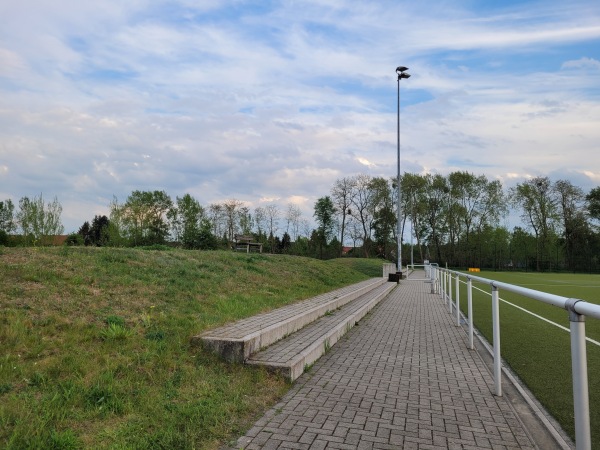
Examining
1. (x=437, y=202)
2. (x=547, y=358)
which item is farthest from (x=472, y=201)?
(x=547, y=358)

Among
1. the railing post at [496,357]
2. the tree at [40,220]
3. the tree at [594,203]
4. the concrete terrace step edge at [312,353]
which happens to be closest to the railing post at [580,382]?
the railing post at [496,357]

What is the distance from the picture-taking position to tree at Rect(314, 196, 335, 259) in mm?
66438

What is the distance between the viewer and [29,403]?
Result: 3455 mm

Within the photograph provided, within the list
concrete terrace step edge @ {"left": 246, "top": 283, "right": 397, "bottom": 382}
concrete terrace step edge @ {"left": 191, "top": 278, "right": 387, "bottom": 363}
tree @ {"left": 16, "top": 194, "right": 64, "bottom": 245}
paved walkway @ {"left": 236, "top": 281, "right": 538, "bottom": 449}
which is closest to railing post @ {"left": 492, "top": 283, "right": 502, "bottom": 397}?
paved walkway @ {"left": 236, "top": 281, "right": 538, "bottom": 449}

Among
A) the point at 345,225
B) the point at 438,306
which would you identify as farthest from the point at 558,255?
the point at 438,306

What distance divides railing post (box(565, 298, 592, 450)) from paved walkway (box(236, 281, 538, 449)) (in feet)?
3.69

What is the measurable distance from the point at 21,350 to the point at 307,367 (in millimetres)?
3138

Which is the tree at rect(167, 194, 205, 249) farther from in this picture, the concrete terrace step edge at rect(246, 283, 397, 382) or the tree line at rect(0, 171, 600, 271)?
the concrete terrace step edge at rect(246, 283, 397, 382)

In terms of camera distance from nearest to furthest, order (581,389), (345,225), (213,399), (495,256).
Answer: (581,389), (213,399), (345,225), (495,256)

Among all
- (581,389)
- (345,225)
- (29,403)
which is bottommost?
(29,403)

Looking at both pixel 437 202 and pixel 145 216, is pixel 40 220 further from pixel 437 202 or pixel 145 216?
pixel 437 202

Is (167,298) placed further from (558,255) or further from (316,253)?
(558,255)

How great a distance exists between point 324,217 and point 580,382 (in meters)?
65.1

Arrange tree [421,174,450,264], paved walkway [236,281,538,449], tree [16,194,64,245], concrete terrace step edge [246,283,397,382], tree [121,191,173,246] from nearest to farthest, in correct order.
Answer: paved walkway [236,281,538,449], concrete terrace step edge [246,283,397,382], tree [16,194,64,245], tree [121,191,173,246], tree [421,174,450,264]
